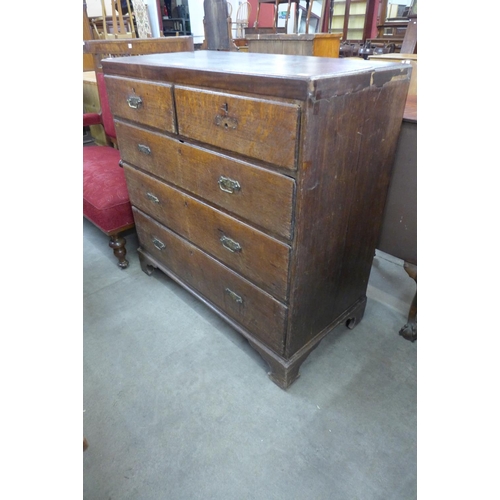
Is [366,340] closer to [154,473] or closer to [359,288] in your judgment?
[359,288]

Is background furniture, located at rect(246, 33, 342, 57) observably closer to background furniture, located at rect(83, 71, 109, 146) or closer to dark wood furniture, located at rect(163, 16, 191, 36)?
background furniture, located at rect(83, 71, 109, 146)

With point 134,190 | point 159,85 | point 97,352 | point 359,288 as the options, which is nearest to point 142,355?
point 97,352

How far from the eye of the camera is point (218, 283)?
1.41 meters

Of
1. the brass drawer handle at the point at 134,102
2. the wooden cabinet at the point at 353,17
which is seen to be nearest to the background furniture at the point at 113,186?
the brass drawer handle at the point at 134,102

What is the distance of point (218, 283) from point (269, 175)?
59 centimetres

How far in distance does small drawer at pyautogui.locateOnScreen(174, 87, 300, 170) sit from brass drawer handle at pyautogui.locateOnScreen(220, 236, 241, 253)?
316 millimetres

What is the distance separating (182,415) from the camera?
1255 millimetres

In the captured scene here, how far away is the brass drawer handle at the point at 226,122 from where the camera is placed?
974 millimetres

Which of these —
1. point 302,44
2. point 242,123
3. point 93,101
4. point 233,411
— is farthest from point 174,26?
point 233,411

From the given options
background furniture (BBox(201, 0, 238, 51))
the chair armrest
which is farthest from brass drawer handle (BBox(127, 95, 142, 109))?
the chair armrest

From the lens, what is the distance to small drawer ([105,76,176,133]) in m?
1.19

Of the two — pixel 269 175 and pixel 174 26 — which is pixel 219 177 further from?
pixel 174 26

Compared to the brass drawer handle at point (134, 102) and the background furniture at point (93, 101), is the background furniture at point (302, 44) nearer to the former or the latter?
the brass drawer handle at point (134, 102)
